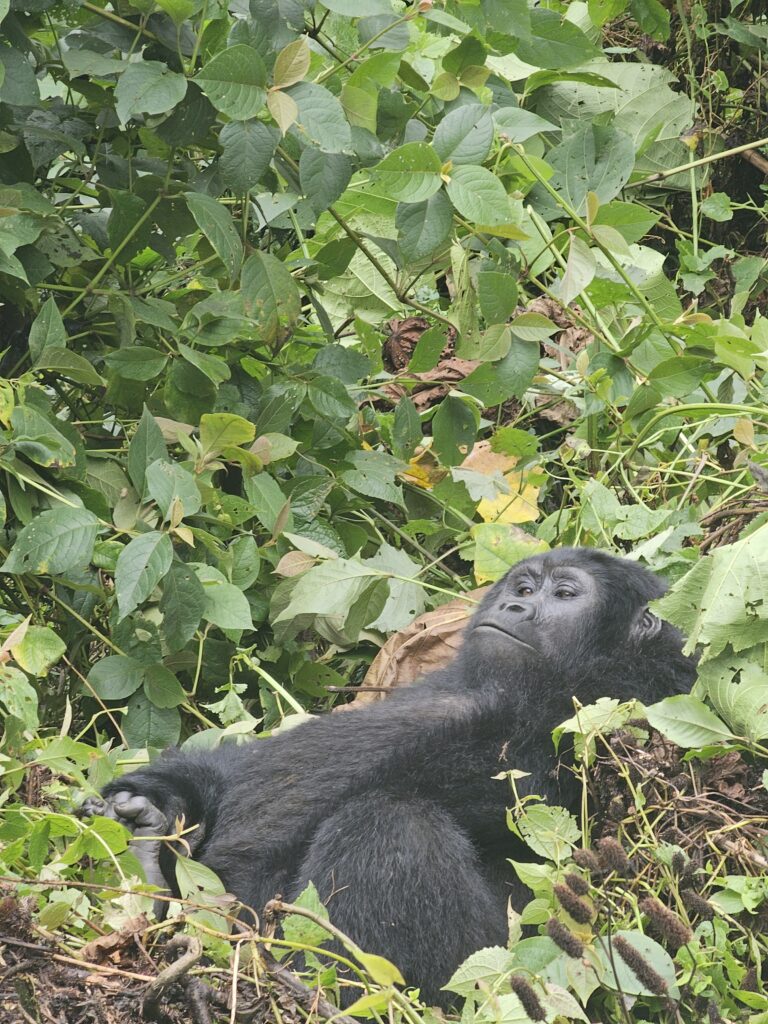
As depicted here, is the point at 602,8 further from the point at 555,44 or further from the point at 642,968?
the point at 642,968

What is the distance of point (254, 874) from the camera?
294 centimetres

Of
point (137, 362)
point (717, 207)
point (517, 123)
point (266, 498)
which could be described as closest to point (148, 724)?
point (266, 498)

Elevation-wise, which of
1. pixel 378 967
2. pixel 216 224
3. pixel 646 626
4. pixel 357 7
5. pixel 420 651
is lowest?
pixel 420 651

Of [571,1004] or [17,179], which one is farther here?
[17,179]

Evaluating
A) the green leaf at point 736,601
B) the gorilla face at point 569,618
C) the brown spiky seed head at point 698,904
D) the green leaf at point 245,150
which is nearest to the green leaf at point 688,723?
the green leaf at point 736,601

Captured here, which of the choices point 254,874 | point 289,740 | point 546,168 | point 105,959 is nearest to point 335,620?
point 289,740

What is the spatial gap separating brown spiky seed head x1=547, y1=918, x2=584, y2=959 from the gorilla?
64 centimetres

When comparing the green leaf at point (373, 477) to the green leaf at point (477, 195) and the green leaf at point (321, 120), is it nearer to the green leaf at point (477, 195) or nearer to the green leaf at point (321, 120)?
the green leaf at point (477, 195)

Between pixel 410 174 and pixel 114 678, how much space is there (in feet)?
5.01

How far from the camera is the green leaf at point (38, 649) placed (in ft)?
9.91

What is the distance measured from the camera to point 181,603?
334 cm

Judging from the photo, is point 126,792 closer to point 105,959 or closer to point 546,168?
point 105,959

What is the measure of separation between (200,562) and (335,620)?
1.97 feet

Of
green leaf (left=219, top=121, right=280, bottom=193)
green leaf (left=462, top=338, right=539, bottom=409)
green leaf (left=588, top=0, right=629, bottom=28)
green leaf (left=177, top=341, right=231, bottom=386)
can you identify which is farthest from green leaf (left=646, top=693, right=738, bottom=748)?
green leaf (left=588, top=0, right=629, bottom=28)
